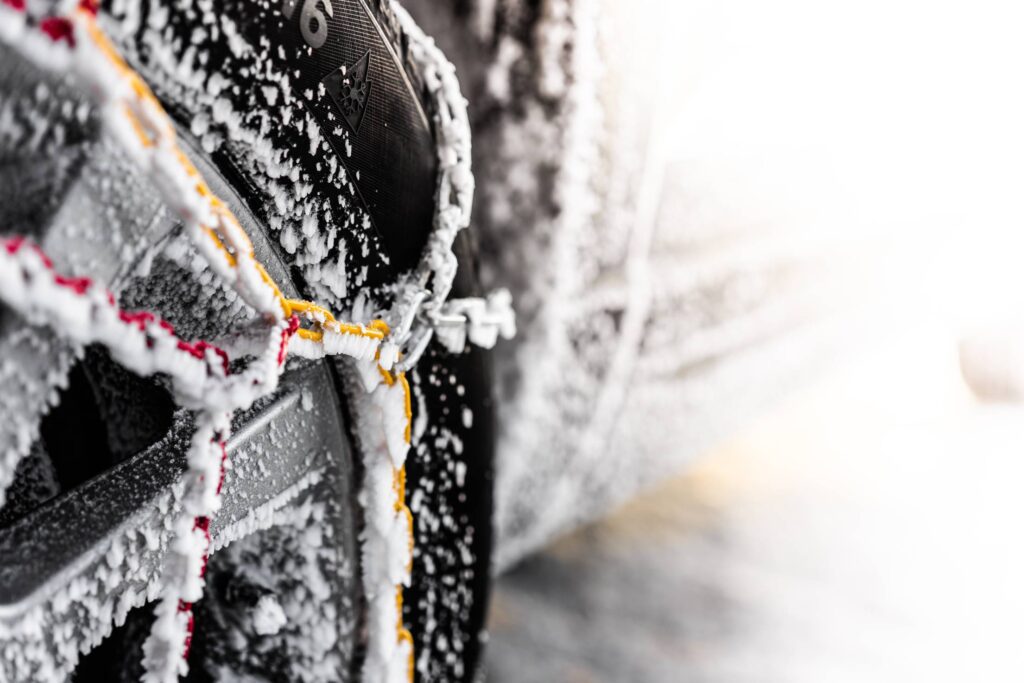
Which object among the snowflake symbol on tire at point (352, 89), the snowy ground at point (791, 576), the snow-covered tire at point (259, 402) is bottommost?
the snow-covered tire at point (259, 402)

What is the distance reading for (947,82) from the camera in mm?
1590

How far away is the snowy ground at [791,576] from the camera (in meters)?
1.31

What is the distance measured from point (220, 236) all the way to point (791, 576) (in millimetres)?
1428

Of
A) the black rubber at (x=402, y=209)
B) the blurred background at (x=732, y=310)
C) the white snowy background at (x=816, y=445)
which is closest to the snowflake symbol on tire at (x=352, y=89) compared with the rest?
the black rubber at (x=402, y=209)

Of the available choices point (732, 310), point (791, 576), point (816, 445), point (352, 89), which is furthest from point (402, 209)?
point (816, 445)

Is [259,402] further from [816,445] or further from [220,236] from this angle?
[816,445]

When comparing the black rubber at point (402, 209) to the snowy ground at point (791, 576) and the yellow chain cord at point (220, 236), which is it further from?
the snowy ground at point (791, 576)

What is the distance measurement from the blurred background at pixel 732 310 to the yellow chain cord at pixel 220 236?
0.32 metres

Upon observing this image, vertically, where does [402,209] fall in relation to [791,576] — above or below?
below

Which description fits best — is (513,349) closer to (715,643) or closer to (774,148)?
(774,148)

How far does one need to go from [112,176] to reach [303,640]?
382mm

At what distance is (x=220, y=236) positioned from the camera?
0.41 meters

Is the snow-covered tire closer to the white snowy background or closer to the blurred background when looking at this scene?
the blurred background

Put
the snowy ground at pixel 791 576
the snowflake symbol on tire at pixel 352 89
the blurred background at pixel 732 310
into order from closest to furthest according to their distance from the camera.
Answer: the snowflake symbol on tire at pixel 352 89
the blurred background at pixel 732 310
the snowy ground at pixel 791 576
